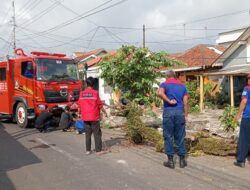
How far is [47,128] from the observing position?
569 inches

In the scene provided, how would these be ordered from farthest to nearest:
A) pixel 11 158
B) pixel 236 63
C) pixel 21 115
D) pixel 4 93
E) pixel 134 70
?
1. pixel 236 63
2. pixel 4 93
3. pixel 21 115
4. pixel 134 70
5. pixel 11 158

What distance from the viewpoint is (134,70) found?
1185 centimetres

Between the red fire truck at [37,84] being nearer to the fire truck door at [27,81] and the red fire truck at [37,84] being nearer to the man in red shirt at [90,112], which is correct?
the fire truck door at [27,81]

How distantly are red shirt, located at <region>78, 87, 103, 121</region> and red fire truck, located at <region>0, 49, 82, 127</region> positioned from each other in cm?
529

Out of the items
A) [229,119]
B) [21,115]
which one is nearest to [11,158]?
[229,119]

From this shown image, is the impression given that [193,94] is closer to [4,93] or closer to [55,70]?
[55,70]

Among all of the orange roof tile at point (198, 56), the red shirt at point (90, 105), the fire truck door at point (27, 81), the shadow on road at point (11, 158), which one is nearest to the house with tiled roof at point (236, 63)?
the orange roof tile at point (198, 56)

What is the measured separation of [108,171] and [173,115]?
165 cm

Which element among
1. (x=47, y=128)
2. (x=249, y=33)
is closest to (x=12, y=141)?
(x=47, y=128)

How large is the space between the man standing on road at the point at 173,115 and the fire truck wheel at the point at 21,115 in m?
8.33

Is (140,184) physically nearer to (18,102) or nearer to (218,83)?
(18,102)

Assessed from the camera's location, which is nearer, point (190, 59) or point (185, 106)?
point (185, 106)

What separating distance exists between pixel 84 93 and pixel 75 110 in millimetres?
5592

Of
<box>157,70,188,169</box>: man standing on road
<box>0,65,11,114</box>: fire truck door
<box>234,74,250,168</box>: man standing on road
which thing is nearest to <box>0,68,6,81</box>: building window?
<box>0,65,11,114</box>: fire truck door
